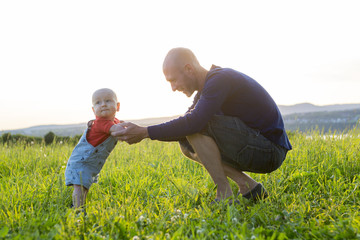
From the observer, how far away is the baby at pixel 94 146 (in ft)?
11.2

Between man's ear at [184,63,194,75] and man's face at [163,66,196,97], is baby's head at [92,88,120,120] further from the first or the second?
man's ear at [184,63,194,75]

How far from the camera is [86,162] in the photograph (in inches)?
137

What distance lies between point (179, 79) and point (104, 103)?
2.72 feet

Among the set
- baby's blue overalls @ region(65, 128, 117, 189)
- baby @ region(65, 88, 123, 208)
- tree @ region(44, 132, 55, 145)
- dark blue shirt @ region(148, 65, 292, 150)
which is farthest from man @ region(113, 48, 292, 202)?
tree @ region(44, 132, 55, 145)

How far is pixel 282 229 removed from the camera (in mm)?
2570

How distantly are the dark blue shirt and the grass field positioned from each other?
683 mm

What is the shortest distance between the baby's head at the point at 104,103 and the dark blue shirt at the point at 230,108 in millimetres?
503

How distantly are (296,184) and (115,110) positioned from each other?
2267 millimetres

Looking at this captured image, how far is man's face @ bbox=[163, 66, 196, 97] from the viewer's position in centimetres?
337

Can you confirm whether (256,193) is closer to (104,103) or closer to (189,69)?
(189,69)

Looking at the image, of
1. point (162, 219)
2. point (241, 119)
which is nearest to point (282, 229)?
point (162, 219)

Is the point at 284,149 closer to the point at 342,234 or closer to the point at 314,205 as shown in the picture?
the point at 314,205

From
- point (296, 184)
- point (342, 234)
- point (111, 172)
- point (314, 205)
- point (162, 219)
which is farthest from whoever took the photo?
point (111, 172)

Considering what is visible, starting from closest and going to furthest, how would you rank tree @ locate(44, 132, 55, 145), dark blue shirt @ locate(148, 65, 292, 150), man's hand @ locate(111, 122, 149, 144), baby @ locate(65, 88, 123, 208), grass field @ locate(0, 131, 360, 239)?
grass field @ locate(0, 131, 360, 239) → dark blue shirt @ locate(148, 65, 292, 150) → man's hand @ locate(111, 122, 149, 144) → baby @ locate(65, 88, 123, 208) → tree @ locate(44, 132, 55, 145)
